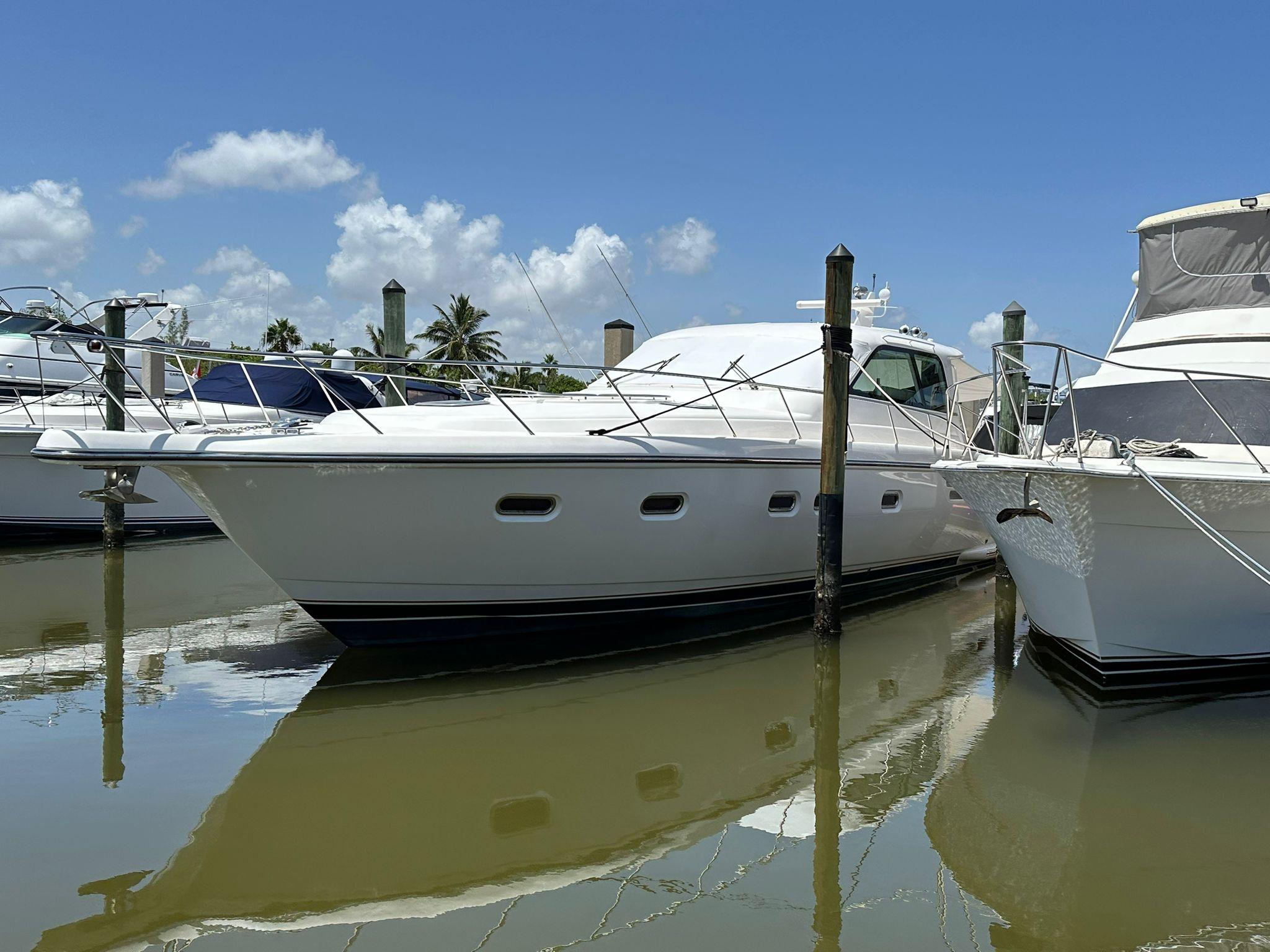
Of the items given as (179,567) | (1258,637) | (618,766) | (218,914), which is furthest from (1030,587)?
(179,567)

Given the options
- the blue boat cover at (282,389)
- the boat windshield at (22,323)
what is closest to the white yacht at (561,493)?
the blue boat cover at (282,389)

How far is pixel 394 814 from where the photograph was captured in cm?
438

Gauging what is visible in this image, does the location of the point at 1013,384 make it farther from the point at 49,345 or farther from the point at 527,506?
the point at 49,345

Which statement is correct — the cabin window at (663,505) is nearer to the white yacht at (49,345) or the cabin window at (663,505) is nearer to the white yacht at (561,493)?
the white yacht at (561,493)

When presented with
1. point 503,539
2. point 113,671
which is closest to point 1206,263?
point 503,539

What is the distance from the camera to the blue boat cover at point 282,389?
13.6m

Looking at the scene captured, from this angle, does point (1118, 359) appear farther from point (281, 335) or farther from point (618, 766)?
point (281, 335)

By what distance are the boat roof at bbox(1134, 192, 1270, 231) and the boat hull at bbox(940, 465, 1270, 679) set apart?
8.07ft

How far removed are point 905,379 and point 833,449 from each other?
2.38m

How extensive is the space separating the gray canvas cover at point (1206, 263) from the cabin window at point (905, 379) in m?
2.07

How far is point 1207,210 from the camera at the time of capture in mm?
7078

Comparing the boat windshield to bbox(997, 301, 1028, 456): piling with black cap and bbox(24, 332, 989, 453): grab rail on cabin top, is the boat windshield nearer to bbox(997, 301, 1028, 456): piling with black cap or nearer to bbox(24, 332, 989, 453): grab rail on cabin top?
bbox(24, 332, 989, 453): grab rail on cabin top

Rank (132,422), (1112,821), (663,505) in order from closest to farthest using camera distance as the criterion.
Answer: (1112,821), (663,505), (132,422)

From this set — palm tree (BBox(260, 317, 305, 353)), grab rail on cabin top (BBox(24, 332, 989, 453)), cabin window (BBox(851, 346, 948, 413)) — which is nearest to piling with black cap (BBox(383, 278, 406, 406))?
grab rail on cabin top (BBox(24, 332, 989, 453))
